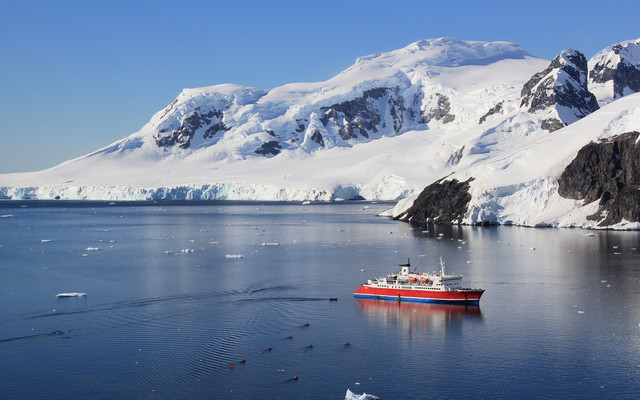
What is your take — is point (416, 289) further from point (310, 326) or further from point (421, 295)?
point (310, 326)

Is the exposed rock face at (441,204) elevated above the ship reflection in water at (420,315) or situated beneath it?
elevated above

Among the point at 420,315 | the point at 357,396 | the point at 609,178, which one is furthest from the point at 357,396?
the point at 609,178

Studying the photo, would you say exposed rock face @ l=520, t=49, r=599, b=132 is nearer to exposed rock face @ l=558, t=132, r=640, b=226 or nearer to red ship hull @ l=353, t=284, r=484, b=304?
exposed rock face @ l=558, t=132, r=640, b=226

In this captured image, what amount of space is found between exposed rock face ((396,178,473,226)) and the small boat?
5735 centimetres

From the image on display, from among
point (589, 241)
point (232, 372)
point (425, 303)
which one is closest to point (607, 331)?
point (425, 303)

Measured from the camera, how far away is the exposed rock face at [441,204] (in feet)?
341

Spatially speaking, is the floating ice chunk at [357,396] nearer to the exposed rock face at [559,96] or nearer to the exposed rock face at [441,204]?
the exposed rock face at [441,204]

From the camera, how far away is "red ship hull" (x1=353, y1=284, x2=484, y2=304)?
141 ft

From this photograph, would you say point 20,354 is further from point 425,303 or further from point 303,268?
point 303,268

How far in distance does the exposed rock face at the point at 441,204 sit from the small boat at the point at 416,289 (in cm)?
5735

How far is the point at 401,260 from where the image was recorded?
62156 millimetres

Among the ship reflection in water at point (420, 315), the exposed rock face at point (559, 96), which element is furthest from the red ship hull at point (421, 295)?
the exposed rock face at point (559, 96)

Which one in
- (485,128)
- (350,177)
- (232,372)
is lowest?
(232,372)

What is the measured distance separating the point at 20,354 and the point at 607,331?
28131 mm
